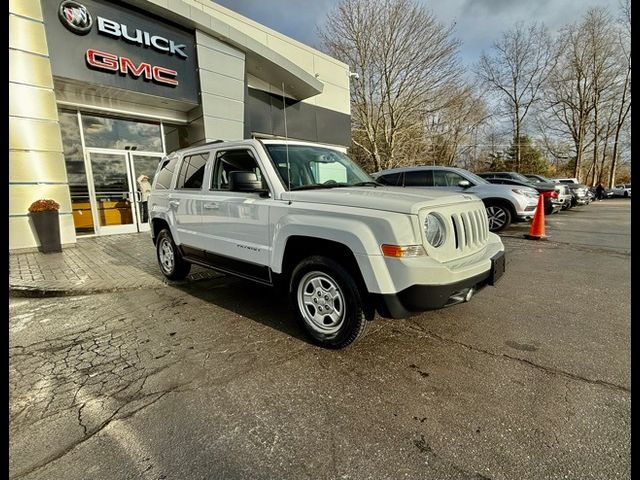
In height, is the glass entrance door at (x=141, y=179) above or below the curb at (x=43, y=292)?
above

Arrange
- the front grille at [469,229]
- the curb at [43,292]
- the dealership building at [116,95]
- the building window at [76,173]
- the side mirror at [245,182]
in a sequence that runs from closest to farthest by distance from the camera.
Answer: the front grille at [469,229] → the side mirror at [245,182] → the curb at [43,292] → the dealership building at [116,95] → the building window at [76,173]

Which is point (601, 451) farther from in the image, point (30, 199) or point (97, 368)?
point (30, 199)

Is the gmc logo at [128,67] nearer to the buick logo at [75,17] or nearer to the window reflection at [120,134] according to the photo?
the buick logo at [75,17]

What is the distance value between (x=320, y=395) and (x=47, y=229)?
330 inches

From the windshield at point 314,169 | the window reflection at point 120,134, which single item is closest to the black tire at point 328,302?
the windshield at point 314,169

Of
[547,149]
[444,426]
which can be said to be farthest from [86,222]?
[547,149]

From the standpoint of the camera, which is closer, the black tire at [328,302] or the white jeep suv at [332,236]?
the white jeep suv at [332,236]

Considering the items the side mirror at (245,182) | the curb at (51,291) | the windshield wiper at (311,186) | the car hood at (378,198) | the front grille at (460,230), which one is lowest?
the curb at (51,291)

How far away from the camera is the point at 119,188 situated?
10.5 meters

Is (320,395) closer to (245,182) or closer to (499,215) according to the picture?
(245,182)

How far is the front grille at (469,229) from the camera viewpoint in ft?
9.61

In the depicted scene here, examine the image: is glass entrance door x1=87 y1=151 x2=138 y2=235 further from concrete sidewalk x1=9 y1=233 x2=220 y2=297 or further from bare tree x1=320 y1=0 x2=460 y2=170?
bare tree x1=320 y1=0 x2=460 y2=170

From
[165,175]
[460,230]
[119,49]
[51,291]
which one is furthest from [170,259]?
[119,49]

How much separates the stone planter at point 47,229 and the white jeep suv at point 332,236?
5.43 metres
